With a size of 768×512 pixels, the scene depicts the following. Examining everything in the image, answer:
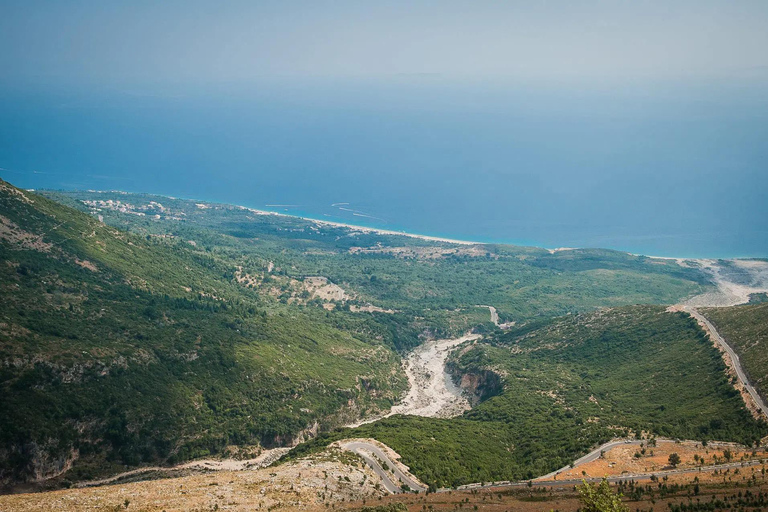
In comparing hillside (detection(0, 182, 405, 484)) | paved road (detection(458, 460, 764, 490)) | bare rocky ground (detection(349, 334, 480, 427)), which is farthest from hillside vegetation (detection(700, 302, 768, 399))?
hillside (detection(0, 182, 405, 484))

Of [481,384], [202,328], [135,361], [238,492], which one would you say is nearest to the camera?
[238,492]

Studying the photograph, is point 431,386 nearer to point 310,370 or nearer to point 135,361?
point 310,370

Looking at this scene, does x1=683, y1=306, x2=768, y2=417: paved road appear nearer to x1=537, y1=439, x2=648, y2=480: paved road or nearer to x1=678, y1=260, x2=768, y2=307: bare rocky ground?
x1=537, y1=439, x2=648, y2=480: paved road

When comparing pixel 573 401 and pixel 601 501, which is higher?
pixel 573 401

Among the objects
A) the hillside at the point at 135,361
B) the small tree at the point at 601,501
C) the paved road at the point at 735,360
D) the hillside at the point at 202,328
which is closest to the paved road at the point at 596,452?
the hillside at the point at 202,328

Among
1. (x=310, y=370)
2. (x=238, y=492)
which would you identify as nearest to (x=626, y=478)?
(x=238, y=492)

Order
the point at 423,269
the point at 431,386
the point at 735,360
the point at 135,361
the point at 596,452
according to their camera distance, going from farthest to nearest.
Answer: the point at 423,269 < the point at 431,386 < the point at 735,360 < the point at 135,361 < the point at 596,452
